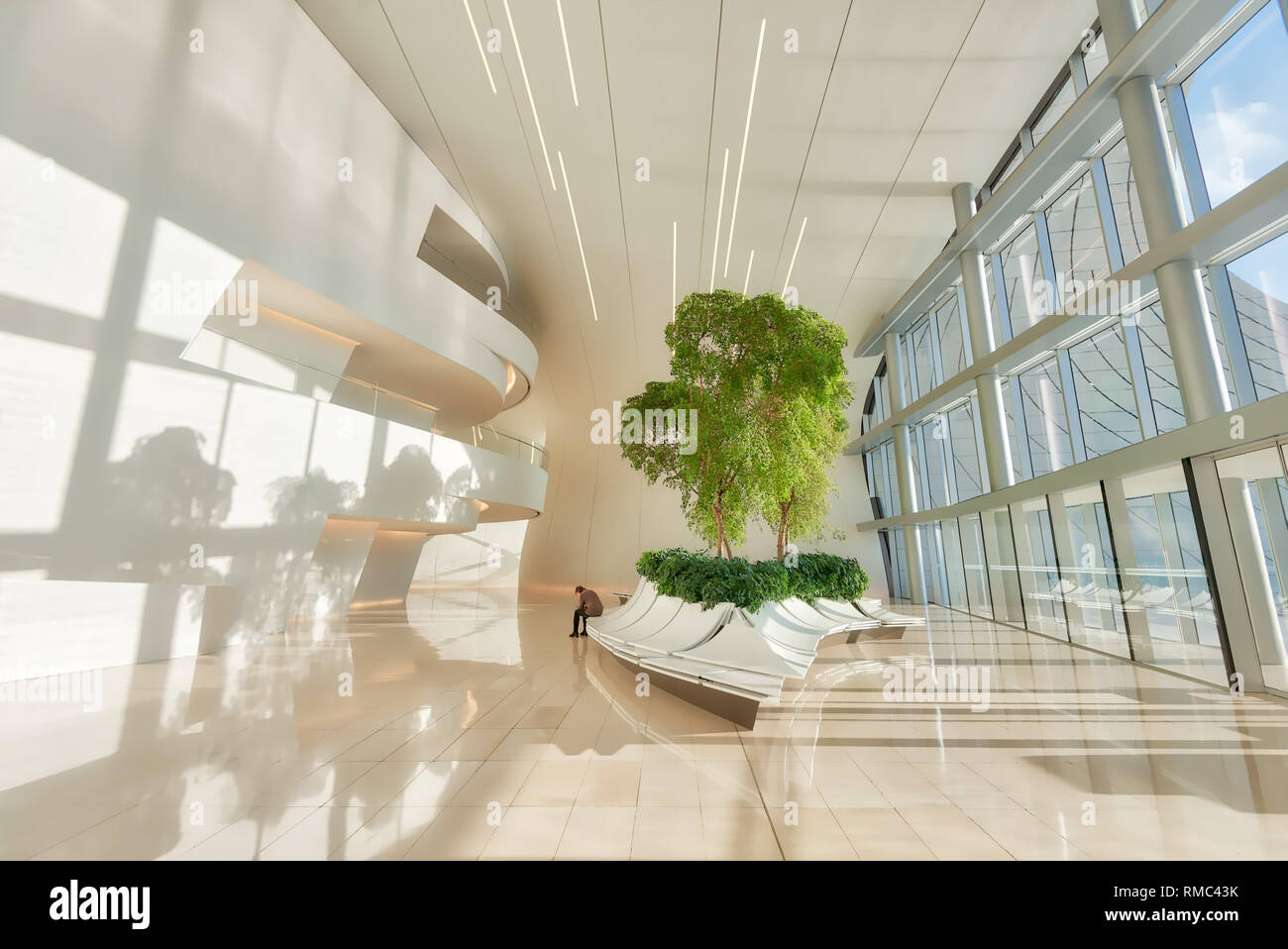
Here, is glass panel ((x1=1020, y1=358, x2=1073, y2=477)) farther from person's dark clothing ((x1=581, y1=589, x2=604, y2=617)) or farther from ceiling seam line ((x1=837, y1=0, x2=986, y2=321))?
person's dark clothing ((x1=581, y1=589, x2=604, y2=617))

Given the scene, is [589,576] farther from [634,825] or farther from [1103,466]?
[634,825]

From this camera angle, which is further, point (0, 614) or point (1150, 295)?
point (1150, 295)

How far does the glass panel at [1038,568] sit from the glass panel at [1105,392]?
160cm

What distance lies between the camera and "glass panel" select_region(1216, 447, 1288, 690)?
579cm

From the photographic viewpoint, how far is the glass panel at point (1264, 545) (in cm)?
579

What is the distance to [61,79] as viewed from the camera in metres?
6.21

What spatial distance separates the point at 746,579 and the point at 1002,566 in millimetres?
8738

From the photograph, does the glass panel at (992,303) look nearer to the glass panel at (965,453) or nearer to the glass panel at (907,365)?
the glass panel at (965,453)

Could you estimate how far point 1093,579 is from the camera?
8875mm

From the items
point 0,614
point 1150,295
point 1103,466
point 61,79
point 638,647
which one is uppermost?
point 61,79

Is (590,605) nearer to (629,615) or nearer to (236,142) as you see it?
(629,615)

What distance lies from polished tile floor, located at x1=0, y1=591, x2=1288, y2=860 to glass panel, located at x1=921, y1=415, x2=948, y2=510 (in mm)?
9775
